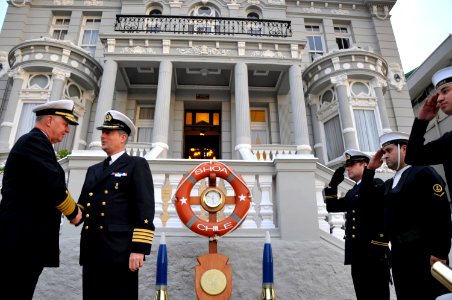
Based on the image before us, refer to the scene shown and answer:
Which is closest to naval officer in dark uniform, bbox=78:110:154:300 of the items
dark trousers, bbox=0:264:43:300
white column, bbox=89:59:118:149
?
dark trousers, bbox=0:264:43:300

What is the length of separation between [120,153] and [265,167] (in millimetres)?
2485

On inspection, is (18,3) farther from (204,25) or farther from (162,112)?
(162,112)

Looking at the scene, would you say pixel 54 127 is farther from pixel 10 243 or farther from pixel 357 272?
pixel 357 272

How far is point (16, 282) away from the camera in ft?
7.07

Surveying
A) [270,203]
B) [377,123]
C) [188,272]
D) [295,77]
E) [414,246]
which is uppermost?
[295,77]

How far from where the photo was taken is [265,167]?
15.7ft

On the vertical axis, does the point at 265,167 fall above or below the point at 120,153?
above

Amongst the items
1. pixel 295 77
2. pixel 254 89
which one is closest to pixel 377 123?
pixel 295 77

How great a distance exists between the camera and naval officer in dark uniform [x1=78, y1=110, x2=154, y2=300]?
2455 millimetres

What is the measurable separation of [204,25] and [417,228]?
1215cm

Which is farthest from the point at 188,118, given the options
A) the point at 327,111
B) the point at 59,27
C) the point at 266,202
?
the point at 266,202

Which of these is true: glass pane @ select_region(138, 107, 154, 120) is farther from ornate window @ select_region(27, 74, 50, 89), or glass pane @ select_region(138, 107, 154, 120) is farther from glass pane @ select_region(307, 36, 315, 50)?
glass pane @ select_region(307, 36, 315, 50)

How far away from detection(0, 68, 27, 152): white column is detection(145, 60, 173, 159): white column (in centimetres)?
509

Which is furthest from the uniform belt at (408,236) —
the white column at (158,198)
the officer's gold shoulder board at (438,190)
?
the white column at (158,198)
